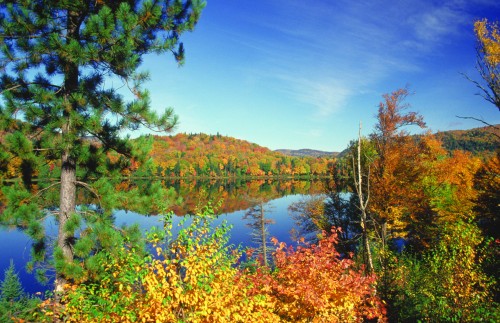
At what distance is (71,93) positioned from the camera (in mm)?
7539

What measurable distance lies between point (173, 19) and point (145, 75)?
1.74 metres

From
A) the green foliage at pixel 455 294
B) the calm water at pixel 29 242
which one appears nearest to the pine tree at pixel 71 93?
the calm water at pixel 29 242

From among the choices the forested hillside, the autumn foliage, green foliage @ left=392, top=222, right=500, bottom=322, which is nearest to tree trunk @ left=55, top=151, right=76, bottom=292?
the autumn foliage

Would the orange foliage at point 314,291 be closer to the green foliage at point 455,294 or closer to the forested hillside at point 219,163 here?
the green foliage at point 455,294

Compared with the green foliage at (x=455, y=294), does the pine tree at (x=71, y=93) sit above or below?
above

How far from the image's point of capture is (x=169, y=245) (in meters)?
5.63

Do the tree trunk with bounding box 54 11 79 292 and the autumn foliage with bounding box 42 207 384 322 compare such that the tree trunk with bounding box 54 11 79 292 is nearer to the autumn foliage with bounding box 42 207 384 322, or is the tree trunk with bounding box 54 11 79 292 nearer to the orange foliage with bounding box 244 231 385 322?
the autumn foliage with bounding box 42 207 384 322

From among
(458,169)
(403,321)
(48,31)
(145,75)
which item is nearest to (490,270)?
(403,321)

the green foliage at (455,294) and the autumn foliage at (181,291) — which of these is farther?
the green foliage at (455,294)

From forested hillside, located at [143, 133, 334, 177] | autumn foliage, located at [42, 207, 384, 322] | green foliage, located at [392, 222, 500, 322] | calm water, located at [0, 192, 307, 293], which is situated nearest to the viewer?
autumn foliage, located at [42, 207, 384, 322]

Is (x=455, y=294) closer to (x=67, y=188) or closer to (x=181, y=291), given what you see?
(x=181, y=291)

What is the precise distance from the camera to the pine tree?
693 centimetres

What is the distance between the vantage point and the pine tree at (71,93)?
273 inches

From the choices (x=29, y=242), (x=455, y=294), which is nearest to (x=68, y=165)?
(x=29, y=242)
